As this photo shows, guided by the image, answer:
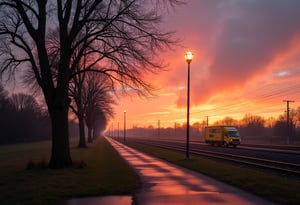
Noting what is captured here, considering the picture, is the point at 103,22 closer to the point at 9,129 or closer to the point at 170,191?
the point at 170,191

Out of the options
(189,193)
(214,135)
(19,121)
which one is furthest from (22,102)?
(189,193)

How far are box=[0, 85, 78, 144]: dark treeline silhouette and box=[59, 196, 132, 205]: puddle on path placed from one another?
89432 millimetres

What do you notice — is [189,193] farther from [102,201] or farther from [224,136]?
[224,136]

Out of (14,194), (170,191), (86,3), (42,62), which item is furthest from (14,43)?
(170,191)

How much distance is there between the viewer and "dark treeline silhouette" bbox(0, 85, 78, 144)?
108875mm

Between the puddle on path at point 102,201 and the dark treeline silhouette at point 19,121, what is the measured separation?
89.4 meters

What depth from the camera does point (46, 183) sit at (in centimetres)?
1509

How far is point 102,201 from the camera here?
11.5 meters

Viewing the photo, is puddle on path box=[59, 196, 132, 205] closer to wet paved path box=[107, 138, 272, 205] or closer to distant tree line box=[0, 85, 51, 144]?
wet paved path box=[107, 138, 272, 205]

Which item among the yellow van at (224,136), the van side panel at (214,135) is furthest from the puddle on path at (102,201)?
the van side panel at (214,135)

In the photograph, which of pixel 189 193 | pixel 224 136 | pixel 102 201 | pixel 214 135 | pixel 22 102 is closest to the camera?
pixel 102 201

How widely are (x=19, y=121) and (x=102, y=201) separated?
110m

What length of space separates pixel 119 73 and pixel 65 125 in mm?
4136

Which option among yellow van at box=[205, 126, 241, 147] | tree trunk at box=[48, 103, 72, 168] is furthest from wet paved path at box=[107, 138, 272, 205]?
yellow van at box=[205, 126, 241, 147]
